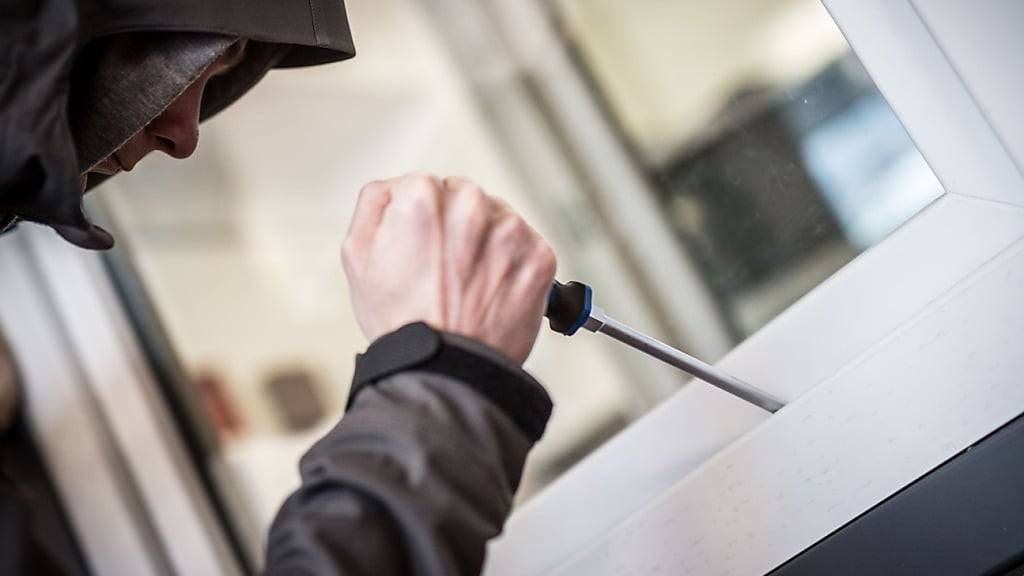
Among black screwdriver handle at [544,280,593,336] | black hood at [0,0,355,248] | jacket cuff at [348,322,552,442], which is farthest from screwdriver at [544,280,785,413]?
black hood at [0,0,355,248]

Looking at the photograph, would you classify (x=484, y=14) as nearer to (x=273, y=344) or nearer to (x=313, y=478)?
(x=273, y=344)

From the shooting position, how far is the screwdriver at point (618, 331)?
0.56 metres

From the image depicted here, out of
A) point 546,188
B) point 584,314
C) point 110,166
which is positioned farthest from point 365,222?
point 546,188

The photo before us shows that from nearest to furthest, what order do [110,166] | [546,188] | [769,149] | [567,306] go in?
[567,306] → [110,166] → [769,149] → [546,188]

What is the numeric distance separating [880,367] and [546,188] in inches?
54.9

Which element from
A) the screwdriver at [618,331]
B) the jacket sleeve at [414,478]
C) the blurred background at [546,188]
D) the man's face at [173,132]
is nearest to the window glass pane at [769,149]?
the blurred background at [546,188]

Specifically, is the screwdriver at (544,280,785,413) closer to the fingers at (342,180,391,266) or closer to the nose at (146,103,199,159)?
the fingers at (342,180,391,266)

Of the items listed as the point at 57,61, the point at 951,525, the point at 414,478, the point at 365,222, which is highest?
the point at 57,61

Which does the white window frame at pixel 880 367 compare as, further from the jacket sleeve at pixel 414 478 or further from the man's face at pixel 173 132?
the man's face at pixel 173 132

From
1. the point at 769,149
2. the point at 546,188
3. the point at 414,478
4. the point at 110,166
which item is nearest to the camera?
the point at 414,478

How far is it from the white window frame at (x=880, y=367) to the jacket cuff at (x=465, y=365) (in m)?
0.23

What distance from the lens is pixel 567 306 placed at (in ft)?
1.83

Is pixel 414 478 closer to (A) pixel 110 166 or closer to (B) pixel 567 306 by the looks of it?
(B) pixel 567 306

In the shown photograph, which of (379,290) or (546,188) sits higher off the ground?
(546,188)
